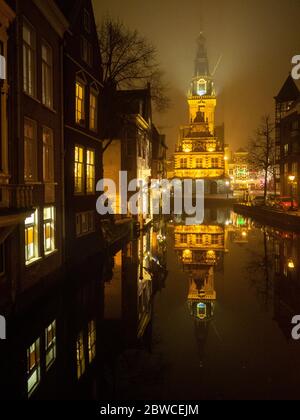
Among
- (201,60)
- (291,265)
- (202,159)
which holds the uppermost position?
(201,60)

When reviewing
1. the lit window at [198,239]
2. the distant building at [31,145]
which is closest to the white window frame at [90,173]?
the distant building at [31,145]

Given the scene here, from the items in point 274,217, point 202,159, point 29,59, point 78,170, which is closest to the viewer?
point 29,59

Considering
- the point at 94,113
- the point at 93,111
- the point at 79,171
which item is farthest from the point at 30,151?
the point at 94,113

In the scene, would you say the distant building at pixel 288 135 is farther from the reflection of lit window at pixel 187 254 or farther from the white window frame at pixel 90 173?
the white window frame at pixel 90 173

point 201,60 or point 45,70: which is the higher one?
point 201,60

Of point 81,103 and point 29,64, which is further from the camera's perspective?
point 81,103

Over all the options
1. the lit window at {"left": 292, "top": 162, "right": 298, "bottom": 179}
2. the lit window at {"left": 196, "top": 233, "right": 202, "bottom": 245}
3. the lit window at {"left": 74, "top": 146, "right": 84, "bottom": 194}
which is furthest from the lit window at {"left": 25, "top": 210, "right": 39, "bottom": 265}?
the lit window at {"left": 292, "top": 162, "right": 298, "bottom": 179}

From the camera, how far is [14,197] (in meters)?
11.0

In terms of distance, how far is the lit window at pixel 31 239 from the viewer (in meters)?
13.4

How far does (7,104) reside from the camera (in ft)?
38.5

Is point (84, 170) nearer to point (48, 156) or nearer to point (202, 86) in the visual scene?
point (48, 156)

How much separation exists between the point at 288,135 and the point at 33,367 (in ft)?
184

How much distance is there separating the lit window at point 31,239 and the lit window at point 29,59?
175 inches
